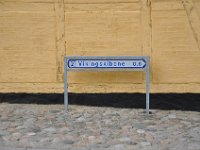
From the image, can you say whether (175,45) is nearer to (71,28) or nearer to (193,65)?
(193,65)

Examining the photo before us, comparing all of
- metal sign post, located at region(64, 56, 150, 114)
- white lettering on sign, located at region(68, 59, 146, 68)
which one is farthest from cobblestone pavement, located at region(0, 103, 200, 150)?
white lettering on sign, located at region(68, 59, 146, 68)

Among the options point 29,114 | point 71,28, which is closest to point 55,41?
point 71,28

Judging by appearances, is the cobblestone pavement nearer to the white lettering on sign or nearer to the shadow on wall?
the shadow on wall

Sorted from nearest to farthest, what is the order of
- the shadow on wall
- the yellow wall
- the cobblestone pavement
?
1. the cobblestone pavement
2. the yellow wall
3. the shadow on wall

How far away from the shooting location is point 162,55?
24.3ft

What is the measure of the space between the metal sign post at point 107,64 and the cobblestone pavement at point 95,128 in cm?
58

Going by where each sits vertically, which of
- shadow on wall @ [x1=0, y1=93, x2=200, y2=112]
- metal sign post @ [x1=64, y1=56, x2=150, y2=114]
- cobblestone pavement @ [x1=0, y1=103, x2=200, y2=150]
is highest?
metal sign post @ [x1=64, y1=56, x2=150, y2=114]

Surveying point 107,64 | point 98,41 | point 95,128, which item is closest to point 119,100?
point 107,64

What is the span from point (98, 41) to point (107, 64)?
415 millimetres

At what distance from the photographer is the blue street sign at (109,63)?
737 cm

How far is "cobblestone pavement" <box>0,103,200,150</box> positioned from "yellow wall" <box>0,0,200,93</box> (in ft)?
1.50

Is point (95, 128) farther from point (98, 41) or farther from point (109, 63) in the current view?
point (98, 41)

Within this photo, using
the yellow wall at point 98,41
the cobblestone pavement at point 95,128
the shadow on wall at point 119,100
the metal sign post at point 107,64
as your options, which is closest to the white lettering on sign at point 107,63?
the metal sign post at point 107,64

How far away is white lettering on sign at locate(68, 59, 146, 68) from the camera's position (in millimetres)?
7371
